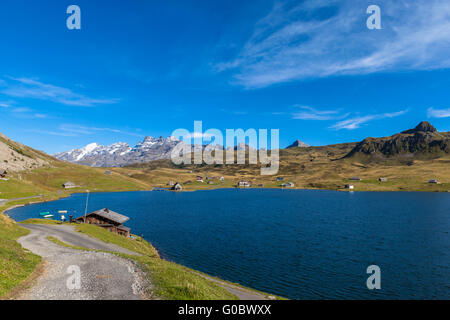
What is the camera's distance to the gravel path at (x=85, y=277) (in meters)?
22.0

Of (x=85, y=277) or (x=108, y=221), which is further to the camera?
(x=108, y=221)

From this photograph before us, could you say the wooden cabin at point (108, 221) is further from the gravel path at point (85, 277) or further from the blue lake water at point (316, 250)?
the gravel path at point (85, 277)

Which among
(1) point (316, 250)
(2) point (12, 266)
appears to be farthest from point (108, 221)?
(1) point (316, 250)

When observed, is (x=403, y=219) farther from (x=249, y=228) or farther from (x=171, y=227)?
(x=171, y=227)

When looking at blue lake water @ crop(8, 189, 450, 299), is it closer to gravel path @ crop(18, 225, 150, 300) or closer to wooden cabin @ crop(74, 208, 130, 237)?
wooden cabin @ crop(74, 208, 130, 237)

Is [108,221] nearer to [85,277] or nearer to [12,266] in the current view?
[12,266]

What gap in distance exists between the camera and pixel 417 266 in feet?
170

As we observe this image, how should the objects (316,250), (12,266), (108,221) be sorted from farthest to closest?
(108,221), (316,250), (12,266)

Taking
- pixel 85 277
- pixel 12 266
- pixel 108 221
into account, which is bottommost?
pixel 108 221

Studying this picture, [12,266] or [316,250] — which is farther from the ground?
[12,266]

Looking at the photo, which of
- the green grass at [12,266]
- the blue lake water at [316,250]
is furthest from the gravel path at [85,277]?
the blue lake water at [316,250]

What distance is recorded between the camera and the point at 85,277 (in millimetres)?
26703

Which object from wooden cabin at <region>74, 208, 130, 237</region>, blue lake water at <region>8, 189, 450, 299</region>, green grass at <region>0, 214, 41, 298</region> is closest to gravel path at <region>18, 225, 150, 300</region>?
green grass at <region>0, 214, 41, 298</region>

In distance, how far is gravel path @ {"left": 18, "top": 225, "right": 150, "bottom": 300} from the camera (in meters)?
22.0
